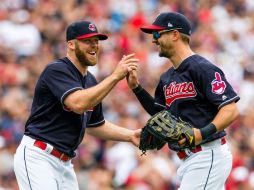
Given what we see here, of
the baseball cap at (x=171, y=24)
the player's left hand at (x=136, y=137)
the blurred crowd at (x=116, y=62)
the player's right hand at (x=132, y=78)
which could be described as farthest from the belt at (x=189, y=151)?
the blurred crowd at (x=116, y=62)

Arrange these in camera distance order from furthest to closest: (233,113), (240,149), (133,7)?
(133,7)
(240,149)
(233,113)

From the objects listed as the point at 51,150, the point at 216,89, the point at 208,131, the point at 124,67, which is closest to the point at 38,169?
the point at 51,150

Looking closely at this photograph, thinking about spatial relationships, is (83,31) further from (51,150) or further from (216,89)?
(216,89)

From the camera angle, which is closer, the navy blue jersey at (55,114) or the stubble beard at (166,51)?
the navy blue jersey at (55,114)

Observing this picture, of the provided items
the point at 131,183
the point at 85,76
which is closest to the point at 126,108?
the point at 131,183

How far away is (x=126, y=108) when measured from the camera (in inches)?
491

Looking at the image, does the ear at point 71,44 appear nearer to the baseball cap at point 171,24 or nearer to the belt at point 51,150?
the baseball cap at point 171,24

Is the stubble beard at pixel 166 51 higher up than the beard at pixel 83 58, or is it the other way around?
the stubble beard at pixel 166 51

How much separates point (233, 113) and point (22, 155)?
1.82 m

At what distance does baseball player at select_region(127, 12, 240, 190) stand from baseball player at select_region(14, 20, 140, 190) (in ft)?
1.30

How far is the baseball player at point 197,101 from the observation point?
694 centimetres

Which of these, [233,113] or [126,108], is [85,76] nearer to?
[233,113]

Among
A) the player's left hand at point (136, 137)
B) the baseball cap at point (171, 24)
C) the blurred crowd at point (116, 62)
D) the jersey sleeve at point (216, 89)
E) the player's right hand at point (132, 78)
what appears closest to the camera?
the jersey sleeve at point (216, 89)

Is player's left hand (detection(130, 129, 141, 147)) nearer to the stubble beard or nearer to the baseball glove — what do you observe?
the baseball glove
